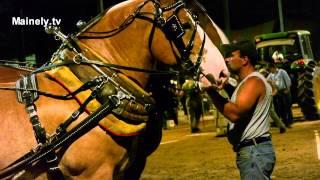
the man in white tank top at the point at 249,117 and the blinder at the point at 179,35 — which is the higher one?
the blinder at the point at 179,35

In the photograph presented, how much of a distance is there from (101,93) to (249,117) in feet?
5.16

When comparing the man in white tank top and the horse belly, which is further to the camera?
the man in white tank top

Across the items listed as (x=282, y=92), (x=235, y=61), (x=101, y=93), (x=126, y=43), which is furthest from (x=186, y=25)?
(x=282, y=92)

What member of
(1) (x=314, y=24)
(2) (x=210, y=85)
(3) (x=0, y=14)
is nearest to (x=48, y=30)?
(2) (x=210, y=85)

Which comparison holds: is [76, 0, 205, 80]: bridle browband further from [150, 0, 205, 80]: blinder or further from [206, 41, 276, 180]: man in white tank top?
[206, 41, 276, 180]: man in white tank top

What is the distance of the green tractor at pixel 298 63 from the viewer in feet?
53.5

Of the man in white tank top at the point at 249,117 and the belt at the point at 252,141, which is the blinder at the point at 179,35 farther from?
the belt at the point at 252,141

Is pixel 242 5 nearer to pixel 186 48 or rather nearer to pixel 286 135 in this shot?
pixel 286 135

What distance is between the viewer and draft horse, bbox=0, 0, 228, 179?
3.84m

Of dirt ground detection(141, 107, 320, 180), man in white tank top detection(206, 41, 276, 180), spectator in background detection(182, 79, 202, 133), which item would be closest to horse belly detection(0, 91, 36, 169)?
man in white tank top detection(206, 41, 276, 180)

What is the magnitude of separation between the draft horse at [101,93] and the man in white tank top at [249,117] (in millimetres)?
684

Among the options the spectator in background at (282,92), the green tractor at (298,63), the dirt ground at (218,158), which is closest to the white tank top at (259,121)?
the dirt ground at (218,158)

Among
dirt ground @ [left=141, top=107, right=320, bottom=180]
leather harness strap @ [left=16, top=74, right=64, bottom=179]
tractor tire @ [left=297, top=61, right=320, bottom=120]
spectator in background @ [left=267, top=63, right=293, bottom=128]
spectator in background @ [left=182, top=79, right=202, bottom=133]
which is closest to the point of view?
leather harness strap @ [left=16, top=74, right=64, bottom=179]

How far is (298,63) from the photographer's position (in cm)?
1680
